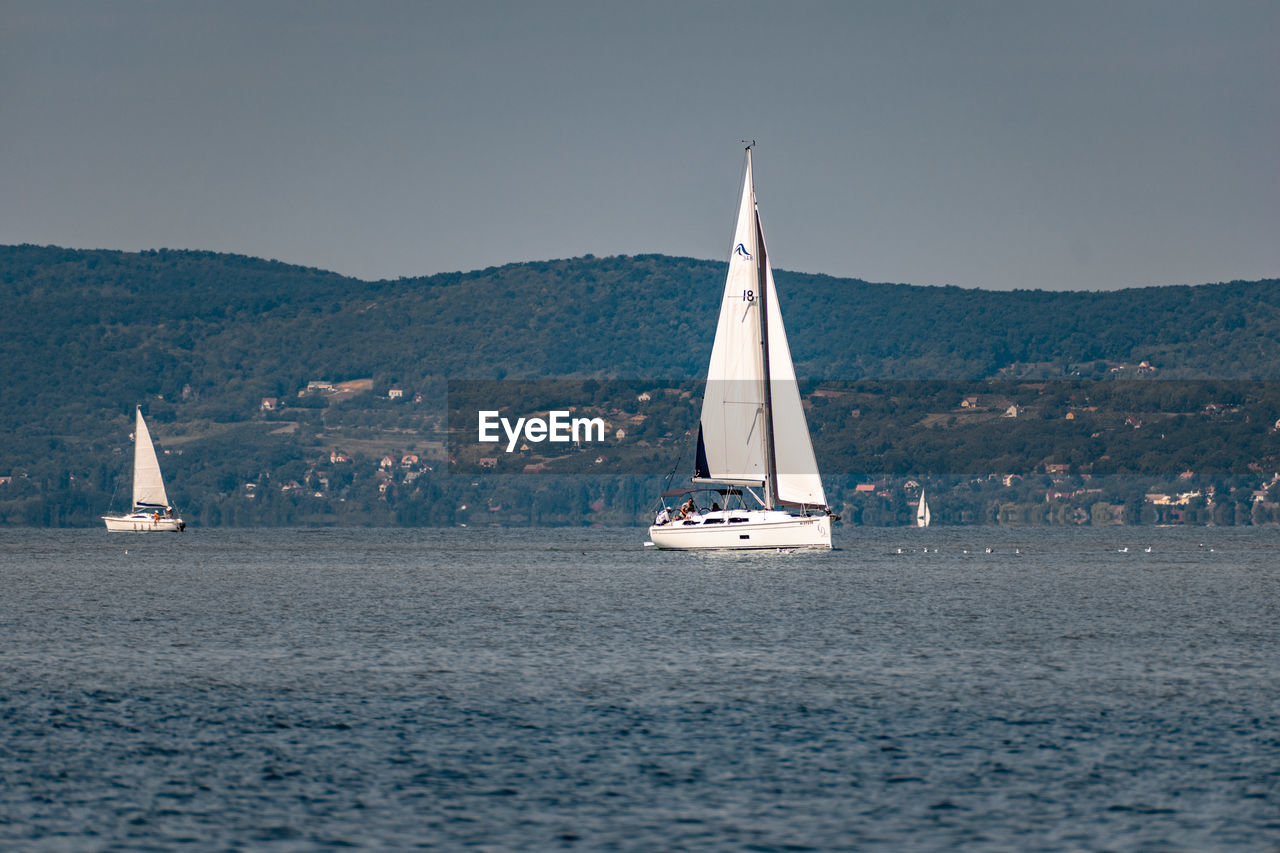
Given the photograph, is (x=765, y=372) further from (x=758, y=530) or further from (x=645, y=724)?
(x=645, y=724)

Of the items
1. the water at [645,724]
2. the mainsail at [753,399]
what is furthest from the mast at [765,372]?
the water at [645,724]

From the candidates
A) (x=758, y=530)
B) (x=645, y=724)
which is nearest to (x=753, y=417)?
(x=758, y=530)

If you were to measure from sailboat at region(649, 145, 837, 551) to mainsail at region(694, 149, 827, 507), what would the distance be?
6cm

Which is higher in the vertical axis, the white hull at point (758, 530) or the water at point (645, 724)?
the white hull at point (758, 530)

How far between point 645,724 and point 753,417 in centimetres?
6900

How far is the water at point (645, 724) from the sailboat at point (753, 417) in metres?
26.1

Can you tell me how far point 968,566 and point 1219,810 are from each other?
96271mm

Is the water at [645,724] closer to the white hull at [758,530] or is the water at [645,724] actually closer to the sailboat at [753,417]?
the white hull at [758,530]

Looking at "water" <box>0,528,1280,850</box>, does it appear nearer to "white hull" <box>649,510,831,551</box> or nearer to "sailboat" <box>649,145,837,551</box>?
"white hull" <box>649,510,831,551</box>

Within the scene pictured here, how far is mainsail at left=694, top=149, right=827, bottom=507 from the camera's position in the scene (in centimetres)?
10712

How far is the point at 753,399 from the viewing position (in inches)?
4235

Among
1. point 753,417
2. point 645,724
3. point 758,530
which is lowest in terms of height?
point 645,724

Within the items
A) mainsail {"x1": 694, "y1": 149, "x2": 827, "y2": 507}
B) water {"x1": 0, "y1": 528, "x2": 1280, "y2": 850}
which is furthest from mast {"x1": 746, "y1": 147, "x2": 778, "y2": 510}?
water {"x1": 0, "y1": 528, "x2": 1280, "y2": 850}

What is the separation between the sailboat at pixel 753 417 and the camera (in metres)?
107
